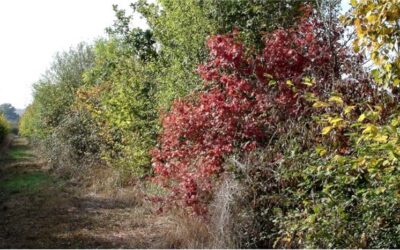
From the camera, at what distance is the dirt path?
7.76 m

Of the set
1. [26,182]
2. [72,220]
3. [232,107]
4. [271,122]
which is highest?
[232,107]

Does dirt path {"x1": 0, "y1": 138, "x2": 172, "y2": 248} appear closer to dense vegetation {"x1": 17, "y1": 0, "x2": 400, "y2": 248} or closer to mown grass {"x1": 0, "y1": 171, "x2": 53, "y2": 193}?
mown grass {"x1": 0, "y1": 171, "x2": 53, "y2": 193}

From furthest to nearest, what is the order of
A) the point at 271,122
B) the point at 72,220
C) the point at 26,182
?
the point at 26,182 → the point at 72,220 → the point at 271,122

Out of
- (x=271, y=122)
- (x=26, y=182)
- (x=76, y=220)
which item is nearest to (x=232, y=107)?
(x=271, y=122)

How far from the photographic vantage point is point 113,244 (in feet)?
25.0

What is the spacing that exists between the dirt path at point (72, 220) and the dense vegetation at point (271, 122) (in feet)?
2.85

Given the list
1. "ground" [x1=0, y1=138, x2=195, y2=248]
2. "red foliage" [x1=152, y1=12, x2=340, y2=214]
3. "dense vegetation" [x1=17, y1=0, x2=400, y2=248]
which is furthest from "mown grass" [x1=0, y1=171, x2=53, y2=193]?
"red foliage" [x1=152, y1=12, x2=340, y2=214]

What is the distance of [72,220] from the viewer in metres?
9.31

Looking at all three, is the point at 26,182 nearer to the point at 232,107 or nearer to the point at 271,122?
the point at 232,107

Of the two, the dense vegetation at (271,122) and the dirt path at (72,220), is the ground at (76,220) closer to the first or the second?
the dirt path at (72,220)

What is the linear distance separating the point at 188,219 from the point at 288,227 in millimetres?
2509

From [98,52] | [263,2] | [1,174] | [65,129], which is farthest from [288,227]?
[98,52]

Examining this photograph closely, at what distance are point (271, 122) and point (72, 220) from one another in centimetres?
512

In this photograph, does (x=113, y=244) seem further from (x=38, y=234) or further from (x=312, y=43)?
(x=312, y=43)
